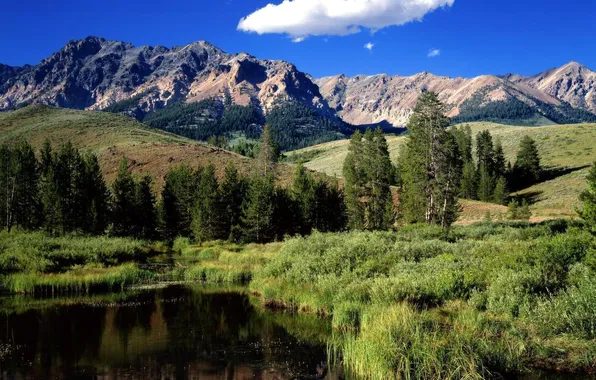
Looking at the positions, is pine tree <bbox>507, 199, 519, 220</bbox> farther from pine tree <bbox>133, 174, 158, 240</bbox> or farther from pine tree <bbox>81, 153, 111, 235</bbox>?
pine tree <bbox>81, 153, 111, 235</bbox>

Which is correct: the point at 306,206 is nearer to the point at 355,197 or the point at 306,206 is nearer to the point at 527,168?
the point at 355,197

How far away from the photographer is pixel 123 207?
69625mm

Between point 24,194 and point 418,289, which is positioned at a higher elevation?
point 24,194

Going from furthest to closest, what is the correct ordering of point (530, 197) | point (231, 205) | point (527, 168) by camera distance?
point (527, 168), point (530, 197), point (231, 205)

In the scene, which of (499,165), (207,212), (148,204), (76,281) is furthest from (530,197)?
(76,281)

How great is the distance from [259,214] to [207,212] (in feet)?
24.9

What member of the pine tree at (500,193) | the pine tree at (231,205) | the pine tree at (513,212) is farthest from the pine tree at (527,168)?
the pine tree at (231,205)

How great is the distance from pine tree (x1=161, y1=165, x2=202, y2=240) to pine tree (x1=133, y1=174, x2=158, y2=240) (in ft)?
6.66

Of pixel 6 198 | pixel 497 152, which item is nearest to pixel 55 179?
pixel 6 198

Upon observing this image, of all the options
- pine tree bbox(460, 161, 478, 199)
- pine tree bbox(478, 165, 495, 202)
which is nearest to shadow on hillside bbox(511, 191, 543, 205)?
pine tree bbox(478, 165, 495, 202)

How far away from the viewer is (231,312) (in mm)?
26547

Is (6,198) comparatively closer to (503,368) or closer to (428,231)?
(428,231)

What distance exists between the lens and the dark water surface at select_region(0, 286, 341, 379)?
16.8 meters

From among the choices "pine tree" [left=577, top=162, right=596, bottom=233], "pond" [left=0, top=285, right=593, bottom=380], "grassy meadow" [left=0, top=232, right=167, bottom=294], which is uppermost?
"pine tree" [left=577, top=162, right=596, bottom=233]
